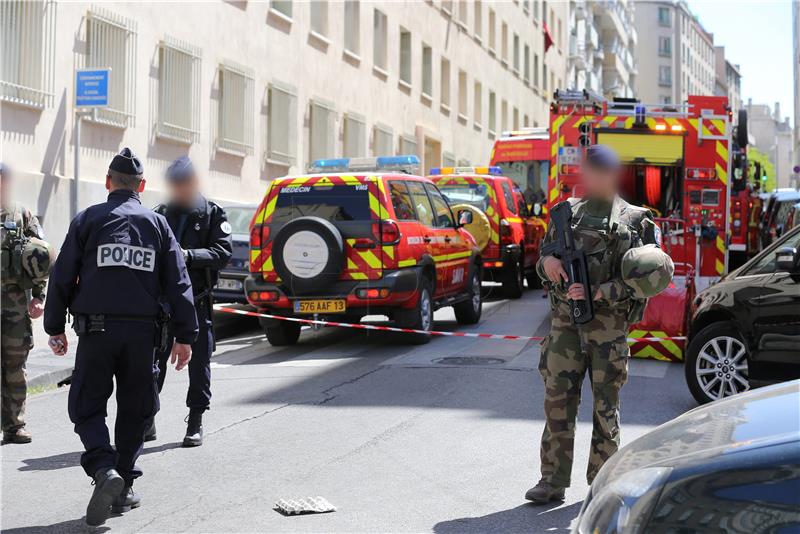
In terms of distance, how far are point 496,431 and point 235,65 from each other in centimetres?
1708

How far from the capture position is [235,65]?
2375 cm

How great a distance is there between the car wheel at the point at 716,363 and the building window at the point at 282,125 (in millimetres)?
17423

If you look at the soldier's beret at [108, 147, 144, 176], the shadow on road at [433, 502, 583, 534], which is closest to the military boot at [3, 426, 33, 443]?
the soldier's beret at [108, 147, 144, 176]

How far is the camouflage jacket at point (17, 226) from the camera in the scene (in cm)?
781

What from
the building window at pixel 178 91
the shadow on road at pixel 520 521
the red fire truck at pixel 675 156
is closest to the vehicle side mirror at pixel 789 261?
the shadow on road at pixel 520 521

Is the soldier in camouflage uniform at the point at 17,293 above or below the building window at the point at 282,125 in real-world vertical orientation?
below

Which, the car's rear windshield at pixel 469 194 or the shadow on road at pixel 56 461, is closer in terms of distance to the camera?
the shadow on road at pixel 56 461

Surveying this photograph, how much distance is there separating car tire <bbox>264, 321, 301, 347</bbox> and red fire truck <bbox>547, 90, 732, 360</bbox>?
447cm

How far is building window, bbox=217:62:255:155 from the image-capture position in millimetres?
23375

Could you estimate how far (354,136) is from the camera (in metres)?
31.1

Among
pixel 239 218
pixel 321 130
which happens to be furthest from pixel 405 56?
pixel 239 218

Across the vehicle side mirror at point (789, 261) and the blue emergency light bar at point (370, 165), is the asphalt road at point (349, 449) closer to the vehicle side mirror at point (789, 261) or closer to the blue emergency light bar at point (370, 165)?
the vehicle side mirror at point (789, 261)

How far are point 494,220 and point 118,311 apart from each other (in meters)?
13.6

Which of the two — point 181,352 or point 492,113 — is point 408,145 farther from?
point 181,352
